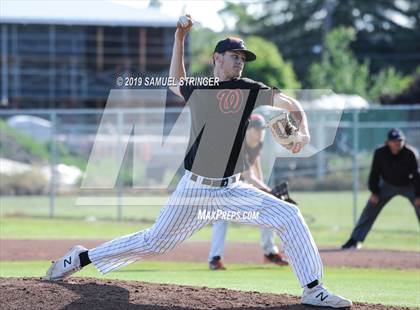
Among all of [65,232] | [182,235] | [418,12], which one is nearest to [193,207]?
[182,235]

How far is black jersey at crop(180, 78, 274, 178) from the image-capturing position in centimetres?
A: 776

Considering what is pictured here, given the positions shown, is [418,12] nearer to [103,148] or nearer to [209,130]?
[103,148]

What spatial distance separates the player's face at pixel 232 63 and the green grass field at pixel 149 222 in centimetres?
946

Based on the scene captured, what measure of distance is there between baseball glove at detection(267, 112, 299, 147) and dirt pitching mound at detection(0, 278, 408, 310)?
1.43 meters

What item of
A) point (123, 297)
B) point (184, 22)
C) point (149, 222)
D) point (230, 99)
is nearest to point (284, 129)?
point (230, 99)

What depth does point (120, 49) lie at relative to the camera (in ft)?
146

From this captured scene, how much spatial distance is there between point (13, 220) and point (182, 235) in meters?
13.4

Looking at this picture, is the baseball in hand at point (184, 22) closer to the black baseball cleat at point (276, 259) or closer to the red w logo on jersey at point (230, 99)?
the red w logo on jersey at point (230, 99)

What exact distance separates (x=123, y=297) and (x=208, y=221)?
1007mm

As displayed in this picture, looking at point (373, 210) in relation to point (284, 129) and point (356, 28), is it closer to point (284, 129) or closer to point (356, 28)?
point (284, 129)

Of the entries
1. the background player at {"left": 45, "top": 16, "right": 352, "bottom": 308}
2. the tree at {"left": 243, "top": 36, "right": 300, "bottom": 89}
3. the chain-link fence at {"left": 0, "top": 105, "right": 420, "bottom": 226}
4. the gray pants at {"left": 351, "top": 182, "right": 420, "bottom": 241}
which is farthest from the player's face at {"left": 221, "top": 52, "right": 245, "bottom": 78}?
the tree at {"left": 243, "top": 36, "right": 300, "bottom": 89}

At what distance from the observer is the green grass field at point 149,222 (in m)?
A: 17.8

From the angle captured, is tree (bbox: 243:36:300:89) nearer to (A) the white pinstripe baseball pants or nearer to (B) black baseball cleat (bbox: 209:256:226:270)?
(B) black baseball cleat (bbox: 209:256:226:270)

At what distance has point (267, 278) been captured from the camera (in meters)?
11.4
